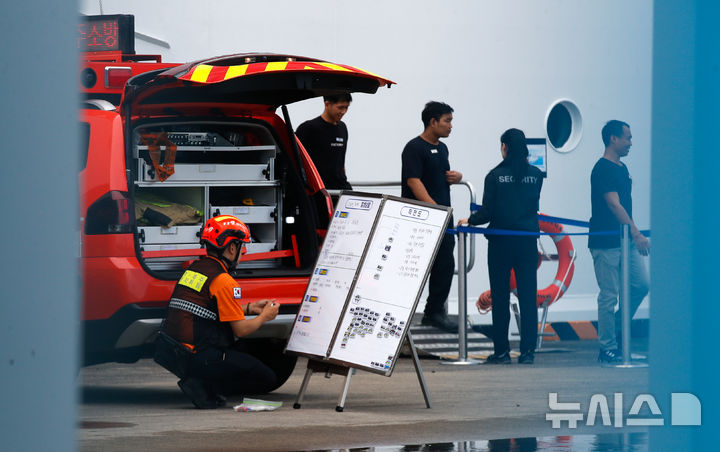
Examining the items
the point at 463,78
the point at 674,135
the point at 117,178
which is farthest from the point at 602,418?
the point at 463,78

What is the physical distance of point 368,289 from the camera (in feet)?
21.3

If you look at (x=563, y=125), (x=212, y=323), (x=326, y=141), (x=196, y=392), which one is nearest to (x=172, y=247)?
(x=212, y=323)

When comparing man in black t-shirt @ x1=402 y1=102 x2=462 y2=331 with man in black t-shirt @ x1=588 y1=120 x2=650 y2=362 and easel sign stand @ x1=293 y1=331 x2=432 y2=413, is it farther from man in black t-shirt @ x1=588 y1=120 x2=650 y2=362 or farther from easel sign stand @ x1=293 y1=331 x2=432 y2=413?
easel sign stand @ x1=293 y1=331 x2=432 y2=413

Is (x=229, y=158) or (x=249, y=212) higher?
(x=229, y=158)

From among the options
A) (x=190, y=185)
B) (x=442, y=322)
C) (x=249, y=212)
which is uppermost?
(x=190, y=185)

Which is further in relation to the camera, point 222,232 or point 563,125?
point 563,125

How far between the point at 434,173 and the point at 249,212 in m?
2.34

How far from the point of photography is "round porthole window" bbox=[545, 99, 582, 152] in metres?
12.1

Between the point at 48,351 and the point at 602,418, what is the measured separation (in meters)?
4.90

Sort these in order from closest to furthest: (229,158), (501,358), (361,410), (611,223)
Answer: (361,410), (229,158), (611,223), (501,358)

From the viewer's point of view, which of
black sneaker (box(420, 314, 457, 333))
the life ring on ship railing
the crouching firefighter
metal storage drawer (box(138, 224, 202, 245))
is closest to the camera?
the crouching firefighter

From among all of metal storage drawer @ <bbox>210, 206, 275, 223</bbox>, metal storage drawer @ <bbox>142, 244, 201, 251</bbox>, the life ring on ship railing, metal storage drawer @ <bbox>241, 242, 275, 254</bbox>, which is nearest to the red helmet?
metal storage drawer @ <bbox>142, 244, 201, 251</bbox>

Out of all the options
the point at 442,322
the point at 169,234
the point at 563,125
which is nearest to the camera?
the point at 169,234

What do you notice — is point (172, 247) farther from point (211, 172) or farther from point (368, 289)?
point (368, 289)
